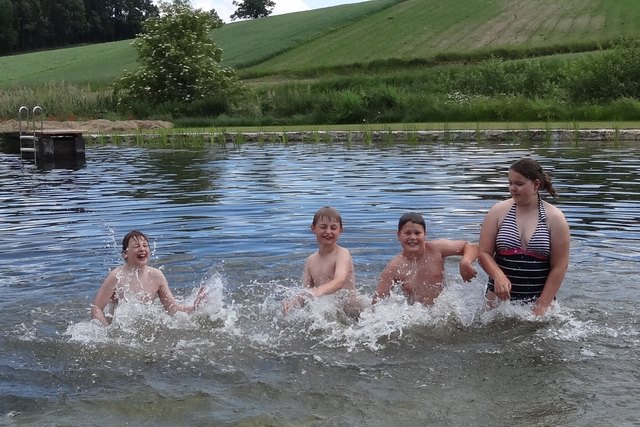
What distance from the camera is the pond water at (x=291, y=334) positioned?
16.6 ft

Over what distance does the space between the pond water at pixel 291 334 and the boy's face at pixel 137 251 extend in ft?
1.38

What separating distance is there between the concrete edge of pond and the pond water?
12.9 metres

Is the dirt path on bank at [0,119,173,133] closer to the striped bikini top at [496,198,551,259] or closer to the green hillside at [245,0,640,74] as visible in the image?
the green hillside at [245,0,640,74]

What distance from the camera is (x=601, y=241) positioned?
10148 mm

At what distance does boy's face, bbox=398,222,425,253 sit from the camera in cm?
698

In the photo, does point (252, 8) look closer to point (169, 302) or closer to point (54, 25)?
point (54, 25)

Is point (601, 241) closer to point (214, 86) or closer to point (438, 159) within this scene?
point (438, 159)

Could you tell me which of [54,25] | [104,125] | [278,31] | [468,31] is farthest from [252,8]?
[104,125]

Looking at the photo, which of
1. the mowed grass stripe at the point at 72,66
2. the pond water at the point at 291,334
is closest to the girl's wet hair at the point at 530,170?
the pond water at the point at 291,334

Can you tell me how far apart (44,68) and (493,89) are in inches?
2073

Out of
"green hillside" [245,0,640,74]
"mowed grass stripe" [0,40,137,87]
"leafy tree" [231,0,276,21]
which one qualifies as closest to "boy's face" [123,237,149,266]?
"green hillside" [245,0,640,74]

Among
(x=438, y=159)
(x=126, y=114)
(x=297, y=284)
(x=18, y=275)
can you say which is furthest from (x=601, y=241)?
(x=126, y=114)

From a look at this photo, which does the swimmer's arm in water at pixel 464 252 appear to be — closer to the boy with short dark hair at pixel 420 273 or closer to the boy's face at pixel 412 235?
the boy with short dark hair at pixel 420 273

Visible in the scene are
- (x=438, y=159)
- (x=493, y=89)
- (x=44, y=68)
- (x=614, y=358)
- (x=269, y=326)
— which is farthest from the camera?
(x=44, y=68)
